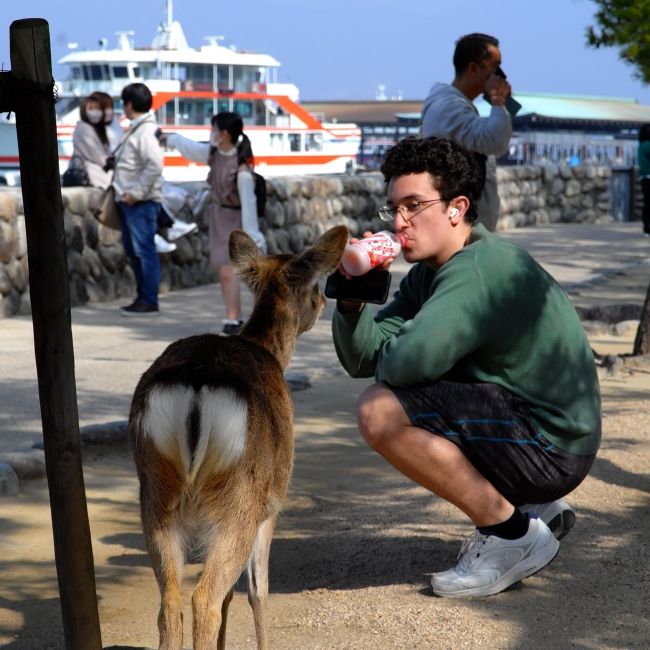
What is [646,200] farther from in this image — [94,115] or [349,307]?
[349,307]

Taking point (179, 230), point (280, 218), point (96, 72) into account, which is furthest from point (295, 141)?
point (179, 230)

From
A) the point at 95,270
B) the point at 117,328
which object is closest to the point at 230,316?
the point at 117,328

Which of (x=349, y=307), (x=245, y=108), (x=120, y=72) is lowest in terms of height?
(x=349, y=307)

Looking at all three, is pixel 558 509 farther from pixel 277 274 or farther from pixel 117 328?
pixel 117 328

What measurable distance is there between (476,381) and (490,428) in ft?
0.59

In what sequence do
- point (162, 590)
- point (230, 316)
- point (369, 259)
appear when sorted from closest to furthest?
point (162, 590) → point (369, 259) → point (230, 316)

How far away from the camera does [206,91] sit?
4366 cm

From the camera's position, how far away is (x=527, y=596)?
4277 mm

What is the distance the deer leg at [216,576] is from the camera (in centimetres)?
328

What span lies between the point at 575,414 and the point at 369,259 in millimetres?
881

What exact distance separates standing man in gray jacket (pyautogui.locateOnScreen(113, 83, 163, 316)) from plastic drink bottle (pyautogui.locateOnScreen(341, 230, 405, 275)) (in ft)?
22.2

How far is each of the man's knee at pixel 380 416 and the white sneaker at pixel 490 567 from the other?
518mm

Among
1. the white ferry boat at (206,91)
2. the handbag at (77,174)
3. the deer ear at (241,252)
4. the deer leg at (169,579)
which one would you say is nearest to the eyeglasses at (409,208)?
the deer ear at (241,252)

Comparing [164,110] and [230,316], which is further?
[164,110]
